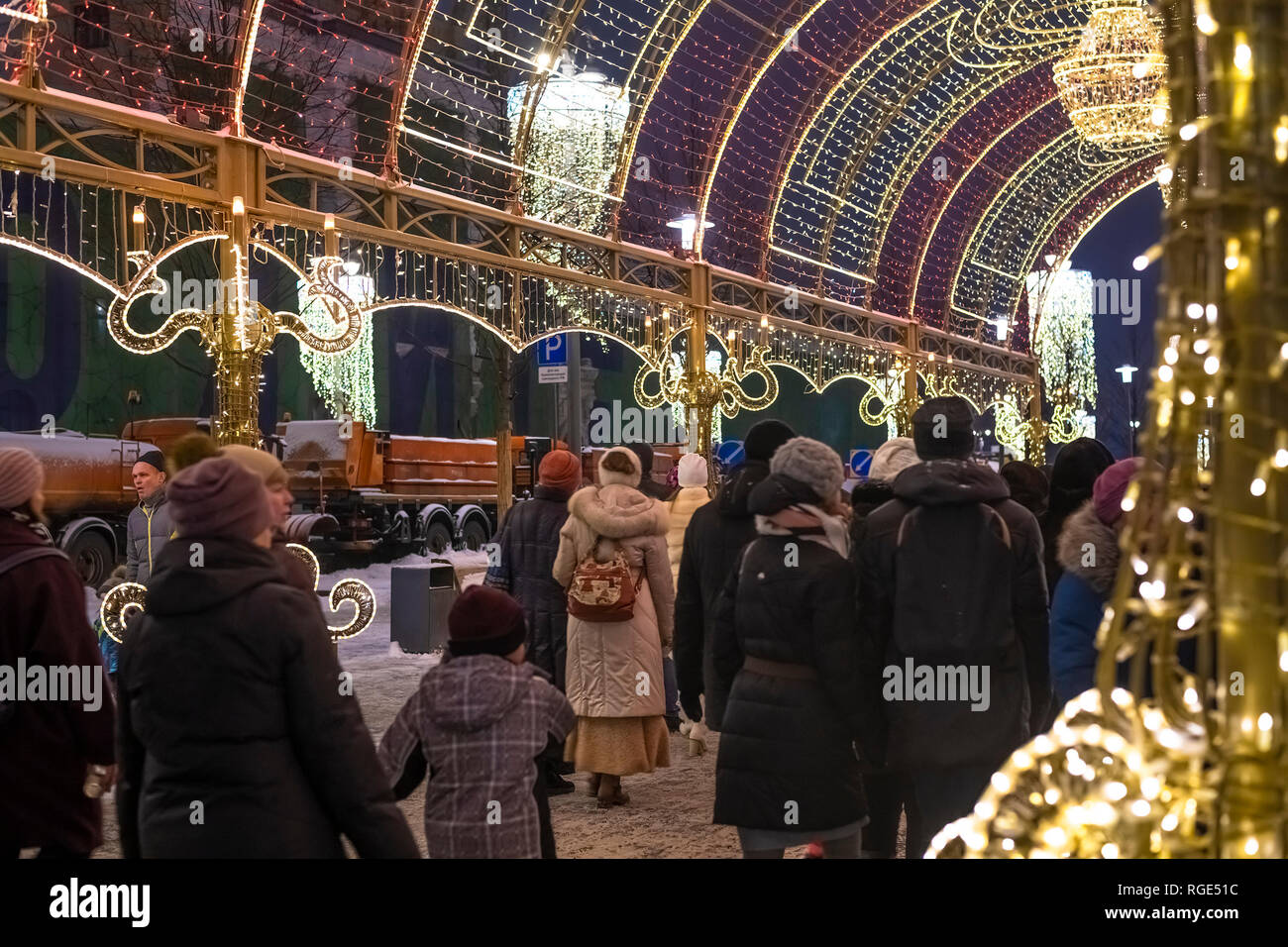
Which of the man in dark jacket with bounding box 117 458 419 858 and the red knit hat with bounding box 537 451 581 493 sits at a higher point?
the red knit hat with bounding box 537 451 581 493

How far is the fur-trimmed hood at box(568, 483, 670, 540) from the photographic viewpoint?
691 cm

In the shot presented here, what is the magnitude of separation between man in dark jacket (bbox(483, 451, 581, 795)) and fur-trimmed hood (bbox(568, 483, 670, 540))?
1.32 feet

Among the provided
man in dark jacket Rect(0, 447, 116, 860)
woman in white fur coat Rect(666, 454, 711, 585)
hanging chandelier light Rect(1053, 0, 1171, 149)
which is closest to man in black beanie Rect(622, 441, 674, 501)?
woman in white fur coat Rect(666, 454, 711, 585)

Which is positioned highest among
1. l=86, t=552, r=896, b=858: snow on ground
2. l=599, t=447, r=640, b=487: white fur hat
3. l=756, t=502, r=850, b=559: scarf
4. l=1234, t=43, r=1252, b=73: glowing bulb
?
l=1234, t=43, r=1252, b=73: glowing bulb

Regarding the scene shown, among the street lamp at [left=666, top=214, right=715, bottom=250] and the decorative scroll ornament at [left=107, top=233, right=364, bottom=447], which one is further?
the street lamp at [left=666, top=214, right=715, bottom=250]

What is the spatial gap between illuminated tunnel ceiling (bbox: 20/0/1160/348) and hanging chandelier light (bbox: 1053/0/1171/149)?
157 inches

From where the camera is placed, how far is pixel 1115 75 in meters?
12.5

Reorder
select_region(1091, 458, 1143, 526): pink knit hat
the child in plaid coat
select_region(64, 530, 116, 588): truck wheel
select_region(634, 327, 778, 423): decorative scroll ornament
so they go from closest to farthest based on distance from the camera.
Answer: the child in plaid coat
select_region(1091, 458, 1143, 526): pink knit hat
select_region(634, 327, 778, 423): decorative scroll ornament
select_region(64, 530, 116, 588): truck wheel

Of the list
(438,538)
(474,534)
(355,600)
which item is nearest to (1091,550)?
(355,600)

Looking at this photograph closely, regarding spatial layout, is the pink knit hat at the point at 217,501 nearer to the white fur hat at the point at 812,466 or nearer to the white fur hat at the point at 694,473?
the white fur hat at the point at 812,466

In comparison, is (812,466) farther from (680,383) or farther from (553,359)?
(680,383)

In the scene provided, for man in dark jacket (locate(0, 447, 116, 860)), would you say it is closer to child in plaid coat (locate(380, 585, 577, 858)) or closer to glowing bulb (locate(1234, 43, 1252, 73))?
child in plaid coat (locate(380, 585, 577, 858))

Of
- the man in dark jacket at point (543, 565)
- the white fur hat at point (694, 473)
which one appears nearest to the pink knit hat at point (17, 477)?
the man in dark jacket at point (543, 565)

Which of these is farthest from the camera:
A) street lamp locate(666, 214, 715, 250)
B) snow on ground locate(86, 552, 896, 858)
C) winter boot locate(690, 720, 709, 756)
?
street lamp locate(666, 214, 715, 250)
